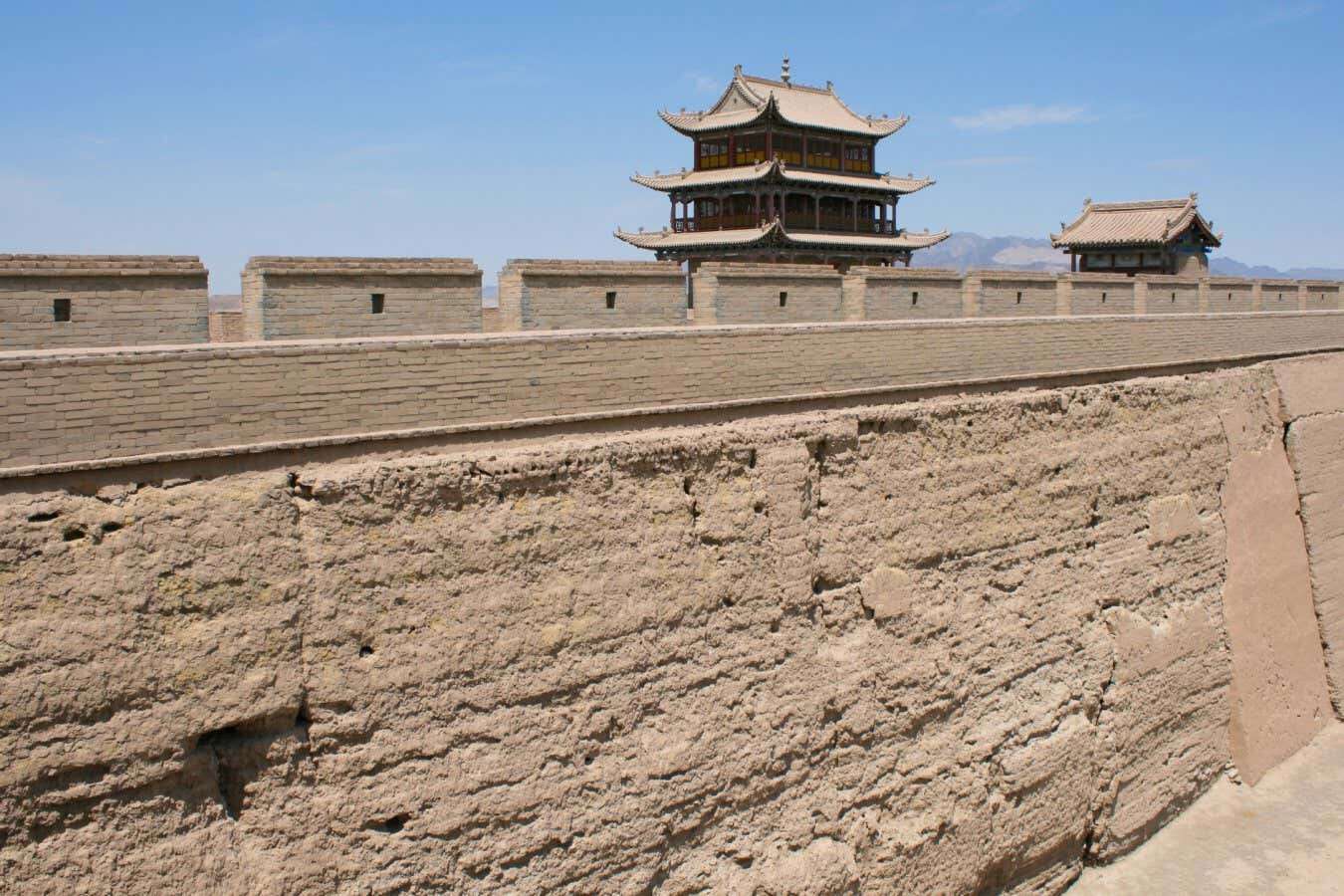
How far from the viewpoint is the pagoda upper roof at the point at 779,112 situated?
70.5 ft

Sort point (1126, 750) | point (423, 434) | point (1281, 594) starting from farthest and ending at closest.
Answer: point (1281, 594) < point (1126, 750) < point (423, 434)

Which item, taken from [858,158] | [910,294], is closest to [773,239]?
[858,158]

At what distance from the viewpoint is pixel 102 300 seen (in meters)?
6.86

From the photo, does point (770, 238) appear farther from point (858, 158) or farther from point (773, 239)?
point (858, 158)

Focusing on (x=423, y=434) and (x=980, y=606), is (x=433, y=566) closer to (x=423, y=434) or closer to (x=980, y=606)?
(x=423, y=434)

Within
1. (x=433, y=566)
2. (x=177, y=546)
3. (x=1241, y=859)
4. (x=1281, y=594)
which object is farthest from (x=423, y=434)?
(x=1281, y=594)

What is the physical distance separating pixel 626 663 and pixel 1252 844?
6924mm

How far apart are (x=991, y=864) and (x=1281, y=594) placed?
512 cm

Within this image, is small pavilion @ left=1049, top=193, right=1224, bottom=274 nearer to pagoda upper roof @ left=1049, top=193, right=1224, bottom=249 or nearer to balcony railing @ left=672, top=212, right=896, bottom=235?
pagoda upper roof @ left=1049, top=193, right=1224, bottom=249

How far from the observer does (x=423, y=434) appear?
6.51 metres

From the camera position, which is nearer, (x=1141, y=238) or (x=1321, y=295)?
(x=1321, y=295)

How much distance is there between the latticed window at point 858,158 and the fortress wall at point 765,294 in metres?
13.2

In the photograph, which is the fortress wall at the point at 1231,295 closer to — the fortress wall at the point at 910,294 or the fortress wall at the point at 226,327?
the fortress wall at the point at 910,294

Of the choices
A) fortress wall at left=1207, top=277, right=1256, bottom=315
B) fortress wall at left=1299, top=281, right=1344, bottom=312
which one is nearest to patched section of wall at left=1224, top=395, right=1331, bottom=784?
fortress wall at left=1207, top=277, right=1256, bottom=315
